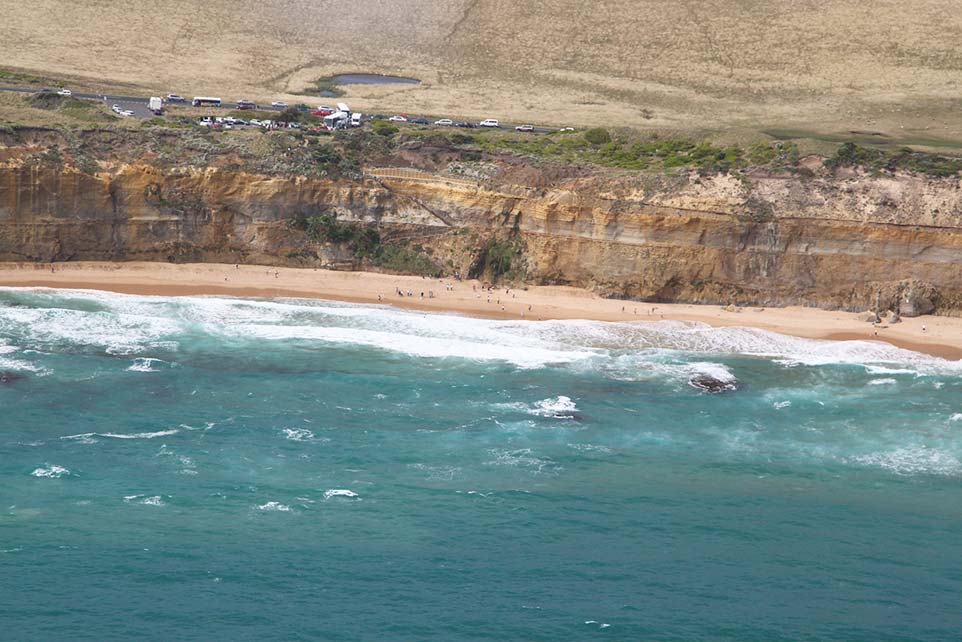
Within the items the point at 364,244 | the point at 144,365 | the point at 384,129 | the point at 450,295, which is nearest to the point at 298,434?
the point at 144,365

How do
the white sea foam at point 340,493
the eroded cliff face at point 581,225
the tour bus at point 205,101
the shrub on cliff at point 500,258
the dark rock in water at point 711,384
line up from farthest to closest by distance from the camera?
the tour bus at point 205,101 < the shrub on cliff at point 500,258 < the eroded cliff face at point 581,225 < the dark rock in water at point 711,384 < the white sea foam at point 340,493

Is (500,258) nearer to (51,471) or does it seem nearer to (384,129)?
(384,129)

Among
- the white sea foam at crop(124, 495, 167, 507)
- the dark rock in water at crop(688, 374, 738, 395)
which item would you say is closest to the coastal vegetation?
the dark rock in water at crop(688, 374, 738, 395)

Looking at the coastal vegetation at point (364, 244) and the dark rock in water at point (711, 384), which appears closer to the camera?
the dark rock in water at point (711, 384)

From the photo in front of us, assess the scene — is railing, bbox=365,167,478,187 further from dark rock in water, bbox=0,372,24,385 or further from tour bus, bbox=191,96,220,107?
dark rock in water, bbox=0,372,24,385

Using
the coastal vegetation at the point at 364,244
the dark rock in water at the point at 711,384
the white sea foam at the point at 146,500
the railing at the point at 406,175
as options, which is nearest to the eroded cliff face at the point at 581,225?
the railing at the point at 406,175

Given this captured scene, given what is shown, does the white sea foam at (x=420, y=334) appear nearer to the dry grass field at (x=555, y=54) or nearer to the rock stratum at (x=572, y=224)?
the rock stratum at (x=572, y=224)
